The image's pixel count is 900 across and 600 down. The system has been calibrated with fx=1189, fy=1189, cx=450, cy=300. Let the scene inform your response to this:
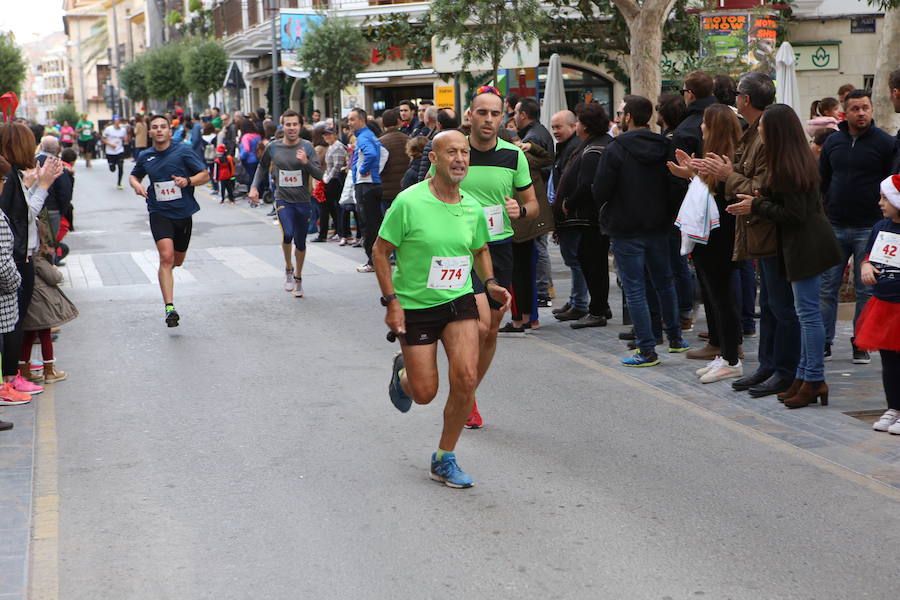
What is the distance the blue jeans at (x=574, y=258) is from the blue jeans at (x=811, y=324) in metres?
3.62

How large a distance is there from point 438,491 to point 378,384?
2664 millimetres

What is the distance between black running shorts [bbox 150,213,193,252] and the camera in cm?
1121

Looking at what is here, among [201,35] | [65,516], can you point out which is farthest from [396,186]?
[201,35]

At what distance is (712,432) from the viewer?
704 cm

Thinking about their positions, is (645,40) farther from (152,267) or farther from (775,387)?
(775,387)

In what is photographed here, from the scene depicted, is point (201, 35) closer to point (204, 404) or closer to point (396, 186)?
point (396, 186)

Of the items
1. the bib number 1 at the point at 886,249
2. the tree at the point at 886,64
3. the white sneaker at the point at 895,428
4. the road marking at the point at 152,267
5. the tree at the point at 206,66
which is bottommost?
the road marking at the point at 152,267

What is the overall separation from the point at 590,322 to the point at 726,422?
3552mm

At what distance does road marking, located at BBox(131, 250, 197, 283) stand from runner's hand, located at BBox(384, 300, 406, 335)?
9032 millimetres

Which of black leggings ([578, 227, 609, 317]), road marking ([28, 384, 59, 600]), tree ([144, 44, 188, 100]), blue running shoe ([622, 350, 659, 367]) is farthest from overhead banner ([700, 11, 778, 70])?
tree ([144, 44, 188, 100])

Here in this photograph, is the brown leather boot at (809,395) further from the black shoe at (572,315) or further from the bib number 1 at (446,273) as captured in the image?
the black shoe at (572,315)

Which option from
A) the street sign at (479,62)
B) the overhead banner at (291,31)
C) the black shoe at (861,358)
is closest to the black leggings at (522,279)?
the black shoe at (861,358)

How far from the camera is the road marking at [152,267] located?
14727 mm

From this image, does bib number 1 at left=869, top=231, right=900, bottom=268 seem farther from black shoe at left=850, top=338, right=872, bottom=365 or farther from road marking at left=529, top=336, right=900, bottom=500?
black shoe at left=850, top=338, right=872, bottom=365
